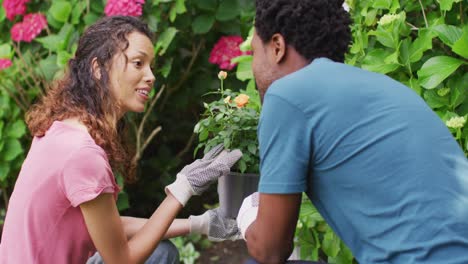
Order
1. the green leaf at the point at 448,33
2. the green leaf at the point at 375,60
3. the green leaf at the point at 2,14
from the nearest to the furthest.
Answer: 1. the green leaf at the point at 448,33
2. the green leaf at the point at 375,60
3. the green leaf at the point at 2,14

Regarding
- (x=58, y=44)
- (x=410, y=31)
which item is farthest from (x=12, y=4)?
(x=410, y=31)

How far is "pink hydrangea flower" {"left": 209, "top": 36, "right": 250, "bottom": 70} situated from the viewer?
11.3 ft

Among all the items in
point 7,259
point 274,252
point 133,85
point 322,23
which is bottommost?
point 7,259

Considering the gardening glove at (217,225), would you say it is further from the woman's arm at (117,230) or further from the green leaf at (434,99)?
the green leaf at (434,99)

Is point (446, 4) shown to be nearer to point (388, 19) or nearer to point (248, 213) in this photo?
point (388, 19)

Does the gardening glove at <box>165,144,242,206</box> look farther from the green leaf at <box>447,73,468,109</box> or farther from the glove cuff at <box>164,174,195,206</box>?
the green leaf at <box>447,73,468,109</box>

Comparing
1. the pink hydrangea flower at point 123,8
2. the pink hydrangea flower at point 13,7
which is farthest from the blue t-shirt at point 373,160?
the pink hydrangea flower at point 13,7

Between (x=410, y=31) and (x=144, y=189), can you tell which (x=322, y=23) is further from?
(x=144, y=189)

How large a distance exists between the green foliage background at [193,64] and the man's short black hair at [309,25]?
0.57m

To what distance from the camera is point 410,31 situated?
8.28ft

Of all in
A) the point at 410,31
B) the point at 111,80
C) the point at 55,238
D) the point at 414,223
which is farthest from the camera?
the point at 410,31

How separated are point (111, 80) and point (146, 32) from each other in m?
0.21

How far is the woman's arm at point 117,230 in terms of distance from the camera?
212 cm

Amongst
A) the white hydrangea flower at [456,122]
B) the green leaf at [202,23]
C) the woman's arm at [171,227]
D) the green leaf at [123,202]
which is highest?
the green leaf at [202,23]
